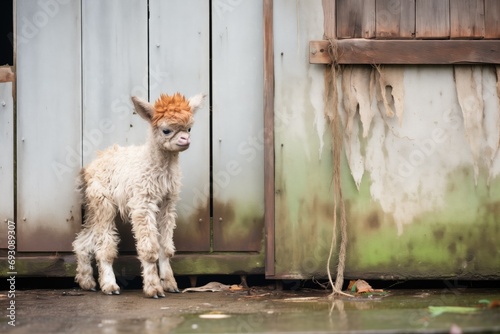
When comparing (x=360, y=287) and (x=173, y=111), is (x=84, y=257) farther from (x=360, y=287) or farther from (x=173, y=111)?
(x=360, y=287)

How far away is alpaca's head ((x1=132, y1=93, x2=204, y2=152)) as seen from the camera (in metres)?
5.80

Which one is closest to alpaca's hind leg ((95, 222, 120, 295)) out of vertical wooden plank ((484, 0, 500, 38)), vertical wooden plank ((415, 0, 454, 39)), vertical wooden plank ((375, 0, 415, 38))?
vertical wooden plank ((375, 0, 415, 38))

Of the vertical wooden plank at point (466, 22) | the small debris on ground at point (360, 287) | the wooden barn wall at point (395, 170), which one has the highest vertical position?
the vertical wooden plank at point (466, 22)

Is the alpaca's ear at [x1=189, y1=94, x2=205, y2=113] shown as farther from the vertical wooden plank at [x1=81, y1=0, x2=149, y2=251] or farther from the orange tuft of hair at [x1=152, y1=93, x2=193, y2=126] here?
the vertical wooden plank at [x1=81, y1=0, x2=149, y2=251]

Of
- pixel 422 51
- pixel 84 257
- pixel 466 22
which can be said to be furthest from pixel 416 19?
pixel 84 257

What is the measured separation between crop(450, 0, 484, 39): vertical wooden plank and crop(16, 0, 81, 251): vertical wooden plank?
312 cm

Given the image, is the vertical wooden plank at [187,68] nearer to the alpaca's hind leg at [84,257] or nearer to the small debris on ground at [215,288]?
the small debris on ground at [215,288]

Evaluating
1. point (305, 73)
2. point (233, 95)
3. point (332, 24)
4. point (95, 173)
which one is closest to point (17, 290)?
point (95, 173)

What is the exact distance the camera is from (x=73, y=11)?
662 cm

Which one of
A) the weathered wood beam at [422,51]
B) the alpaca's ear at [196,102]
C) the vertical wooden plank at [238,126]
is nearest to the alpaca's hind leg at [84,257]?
the vertical wooden plank at [238,126]

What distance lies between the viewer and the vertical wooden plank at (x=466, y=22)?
252 inches

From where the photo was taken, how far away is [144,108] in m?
5.88

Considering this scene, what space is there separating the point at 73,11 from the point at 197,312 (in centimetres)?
290

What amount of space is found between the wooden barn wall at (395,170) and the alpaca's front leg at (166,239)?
2.83 feet
